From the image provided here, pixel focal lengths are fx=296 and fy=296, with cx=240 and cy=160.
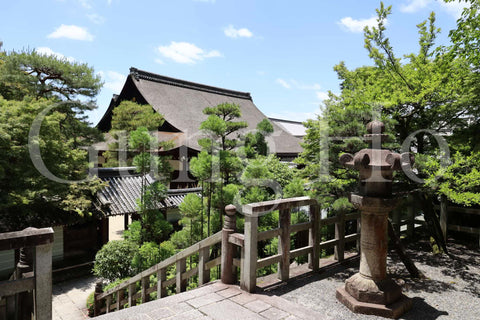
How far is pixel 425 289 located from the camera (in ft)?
13.4

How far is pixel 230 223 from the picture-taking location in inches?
151

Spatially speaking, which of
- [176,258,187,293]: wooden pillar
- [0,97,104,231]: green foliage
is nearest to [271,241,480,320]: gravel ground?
[176,258,187,293]: wooden pillar

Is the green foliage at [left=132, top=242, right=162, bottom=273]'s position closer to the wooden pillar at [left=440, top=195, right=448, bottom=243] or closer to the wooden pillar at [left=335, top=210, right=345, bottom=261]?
the wooden pillar at [left=335, top=210, right=345, bottom=261]

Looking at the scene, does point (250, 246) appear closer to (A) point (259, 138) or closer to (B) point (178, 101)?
(A) point (259, 138)

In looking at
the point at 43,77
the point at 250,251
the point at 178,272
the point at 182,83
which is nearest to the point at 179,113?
the point at 182,83

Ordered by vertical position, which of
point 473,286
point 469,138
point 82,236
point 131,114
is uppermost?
point 131,114

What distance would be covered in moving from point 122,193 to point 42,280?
9.19m

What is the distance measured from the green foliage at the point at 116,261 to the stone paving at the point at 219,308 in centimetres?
543

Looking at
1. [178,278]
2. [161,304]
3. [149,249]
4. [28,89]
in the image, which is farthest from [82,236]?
[161,304]

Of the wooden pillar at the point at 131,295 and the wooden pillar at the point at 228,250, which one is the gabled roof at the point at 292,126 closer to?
the wooden pillar at the point at 131,295

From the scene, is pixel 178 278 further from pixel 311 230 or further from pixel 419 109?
pixel 419 109

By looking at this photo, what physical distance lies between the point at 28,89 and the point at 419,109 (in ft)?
41.5

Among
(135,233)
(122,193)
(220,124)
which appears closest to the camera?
(220,124)

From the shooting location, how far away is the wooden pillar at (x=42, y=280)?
247 cm
